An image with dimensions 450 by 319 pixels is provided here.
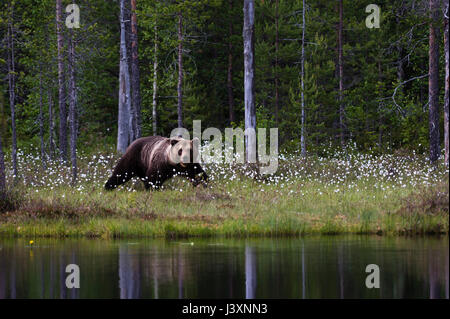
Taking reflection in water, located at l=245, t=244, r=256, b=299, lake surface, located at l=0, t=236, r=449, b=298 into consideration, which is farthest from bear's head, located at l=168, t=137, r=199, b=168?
reflection in water, located at l=245, t=244, r=256, b=299

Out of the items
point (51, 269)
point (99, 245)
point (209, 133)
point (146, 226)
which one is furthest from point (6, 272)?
point (209, 133)

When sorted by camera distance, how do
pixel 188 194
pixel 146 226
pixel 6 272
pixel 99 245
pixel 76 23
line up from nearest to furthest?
pixel 6 272, pixel 99 245, pixel 146 226, pixel 188 194, pixel 76 23

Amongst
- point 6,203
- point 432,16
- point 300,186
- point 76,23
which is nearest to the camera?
point 6,203

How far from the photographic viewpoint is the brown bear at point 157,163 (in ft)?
68.7

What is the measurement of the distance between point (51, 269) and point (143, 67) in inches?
1257

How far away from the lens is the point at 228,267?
1123 cm

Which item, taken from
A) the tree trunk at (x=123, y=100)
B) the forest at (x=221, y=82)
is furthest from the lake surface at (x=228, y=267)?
the tree trunk at (x=123, y=100)

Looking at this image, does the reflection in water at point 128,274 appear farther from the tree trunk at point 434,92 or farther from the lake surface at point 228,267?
the tree trunk at point 434,92

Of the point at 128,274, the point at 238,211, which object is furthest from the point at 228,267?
the point at 238,211

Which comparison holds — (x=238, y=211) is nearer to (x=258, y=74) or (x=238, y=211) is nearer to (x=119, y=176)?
(x=119, y=176)

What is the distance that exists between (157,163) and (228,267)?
34.5ft

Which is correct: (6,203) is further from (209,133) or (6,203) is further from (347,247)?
(209,133)

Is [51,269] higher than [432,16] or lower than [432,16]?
lower
